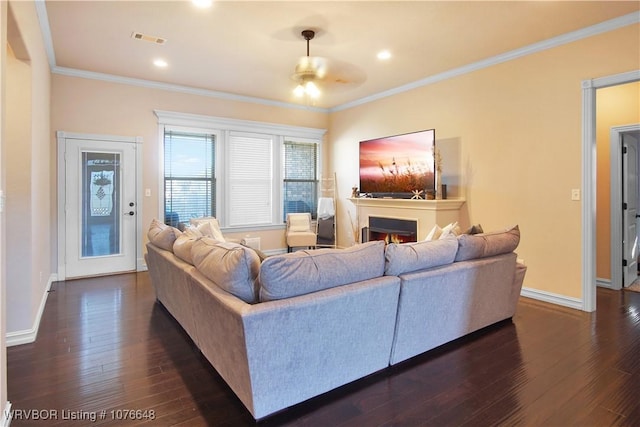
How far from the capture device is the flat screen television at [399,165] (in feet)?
16.6

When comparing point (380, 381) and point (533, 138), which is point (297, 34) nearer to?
point (533, 138)

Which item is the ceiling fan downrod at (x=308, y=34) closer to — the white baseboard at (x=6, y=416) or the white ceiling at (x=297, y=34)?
the white ceiling at (x=297, y=34)

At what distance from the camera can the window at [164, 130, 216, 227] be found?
5742mm

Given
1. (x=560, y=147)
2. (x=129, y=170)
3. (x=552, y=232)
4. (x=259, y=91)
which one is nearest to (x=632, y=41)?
(x=560, y=147)

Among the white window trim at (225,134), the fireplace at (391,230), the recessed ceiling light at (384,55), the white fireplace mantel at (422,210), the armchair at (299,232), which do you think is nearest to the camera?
the recessed ceiling light at (384,55)

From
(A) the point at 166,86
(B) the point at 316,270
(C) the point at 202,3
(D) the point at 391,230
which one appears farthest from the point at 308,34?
(D) the point at 391,230

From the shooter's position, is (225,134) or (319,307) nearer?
(319,307)

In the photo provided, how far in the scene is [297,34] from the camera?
3793 millimetres

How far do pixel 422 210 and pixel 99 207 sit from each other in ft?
15.2

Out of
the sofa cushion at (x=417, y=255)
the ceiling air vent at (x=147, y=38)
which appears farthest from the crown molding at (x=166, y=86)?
the sofa cushion at (x=417, y=255)

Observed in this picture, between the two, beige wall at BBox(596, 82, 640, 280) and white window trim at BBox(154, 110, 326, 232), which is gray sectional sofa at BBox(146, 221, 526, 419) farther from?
white window trim at BBox(154, 110, 326, 232)

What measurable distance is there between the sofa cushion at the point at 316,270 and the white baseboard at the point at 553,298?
2.79 metres

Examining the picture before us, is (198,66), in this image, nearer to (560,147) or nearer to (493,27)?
(493,27)

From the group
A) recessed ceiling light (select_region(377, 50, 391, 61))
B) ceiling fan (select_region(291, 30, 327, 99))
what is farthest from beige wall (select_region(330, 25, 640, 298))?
ceiling fan (select_region(291, 30, 327, 99))
